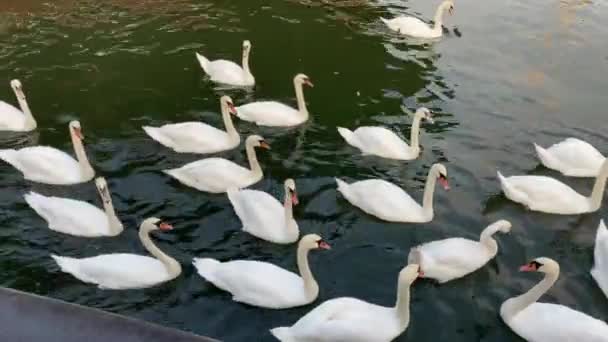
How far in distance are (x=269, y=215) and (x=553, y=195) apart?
11.9ft

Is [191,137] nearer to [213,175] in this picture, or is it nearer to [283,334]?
[213,175]

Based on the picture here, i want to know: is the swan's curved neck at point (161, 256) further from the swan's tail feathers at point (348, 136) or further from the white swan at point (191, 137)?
the swan's tail feathers at point (348, 136)

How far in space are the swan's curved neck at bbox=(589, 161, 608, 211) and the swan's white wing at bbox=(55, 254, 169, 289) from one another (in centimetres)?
544

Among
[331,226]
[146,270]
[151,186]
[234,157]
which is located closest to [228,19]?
[234,157]

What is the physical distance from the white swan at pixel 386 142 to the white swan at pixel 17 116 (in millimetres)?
4826

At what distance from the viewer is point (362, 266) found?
25.0ft

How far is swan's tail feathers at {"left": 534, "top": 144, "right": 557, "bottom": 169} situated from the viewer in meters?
9.69

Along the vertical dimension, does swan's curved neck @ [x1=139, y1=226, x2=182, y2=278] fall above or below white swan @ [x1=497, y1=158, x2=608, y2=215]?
above

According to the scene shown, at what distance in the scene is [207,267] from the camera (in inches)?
279

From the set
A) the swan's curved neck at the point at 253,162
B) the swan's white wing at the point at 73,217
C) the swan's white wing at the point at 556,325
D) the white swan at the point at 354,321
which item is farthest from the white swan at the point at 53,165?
the swan's white wing at the point at 556,325

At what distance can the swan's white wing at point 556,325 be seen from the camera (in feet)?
20.6

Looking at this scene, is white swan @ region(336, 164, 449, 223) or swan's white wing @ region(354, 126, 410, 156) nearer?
white swan @ region(336, 164, 449, 223)

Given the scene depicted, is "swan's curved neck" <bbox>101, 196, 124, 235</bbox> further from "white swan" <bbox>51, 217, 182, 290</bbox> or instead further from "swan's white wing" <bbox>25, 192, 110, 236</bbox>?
"white swan" <bbox>51, 217, 182, 290</bbox>

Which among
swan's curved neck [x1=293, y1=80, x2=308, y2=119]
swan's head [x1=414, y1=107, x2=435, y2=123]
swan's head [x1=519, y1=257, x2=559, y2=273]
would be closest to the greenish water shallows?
swan's curved neck [x1=293, y1=80, x2=308, y2=119]
